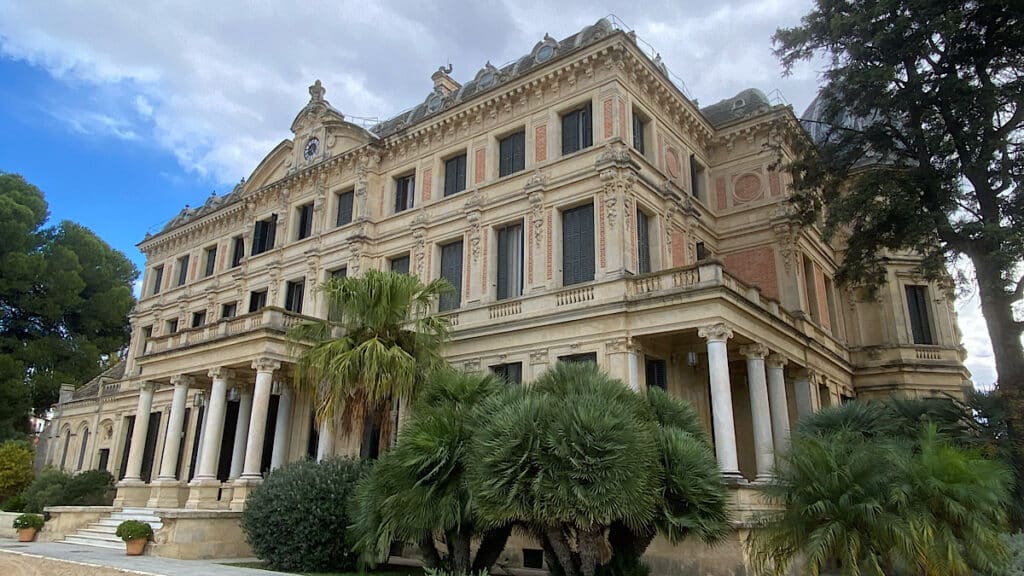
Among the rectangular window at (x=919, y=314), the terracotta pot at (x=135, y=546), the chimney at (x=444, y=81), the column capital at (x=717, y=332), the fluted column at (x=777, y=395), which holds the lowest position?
the terracotta pot at (x=135, y=546)

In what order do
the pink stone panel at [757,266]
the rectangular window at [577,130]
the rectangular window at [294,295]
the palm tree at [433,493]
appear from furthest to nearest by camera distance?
the rectangular window at [294,295] < the pink stone panel at [757,266] < the rectangular window at [577,130] < the palm tree at [433,493]

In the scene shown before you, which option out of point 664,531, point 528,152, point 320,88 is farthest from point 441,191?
point 664,531

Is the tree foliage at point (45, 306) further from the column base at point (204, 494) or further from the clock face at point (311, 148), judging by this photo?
the column base at point (204, 494)

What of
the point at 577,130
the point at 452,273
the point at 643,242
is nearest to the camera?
the point at 643,242

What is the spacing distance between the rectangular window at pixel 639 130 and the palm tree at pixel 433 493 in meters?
10.6

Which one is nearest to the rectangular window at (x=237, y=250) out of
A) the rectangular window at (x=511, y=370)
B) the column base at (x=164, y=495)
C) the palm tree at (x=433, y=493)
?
the column base at (x=164, y=495)

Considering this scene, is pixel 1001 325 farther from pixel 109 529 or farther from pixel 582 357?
pixel 109 529

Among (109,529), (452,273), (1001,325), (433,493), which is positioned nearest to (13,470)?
(109,529)

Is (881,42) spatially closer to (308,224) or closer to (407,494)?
(407,494)

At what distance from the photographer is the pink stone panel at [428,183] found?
945 inches

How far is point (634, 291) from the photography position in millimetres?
17469

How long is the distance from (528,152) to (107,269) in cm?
3440

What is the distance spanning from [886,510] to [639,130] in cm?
1431

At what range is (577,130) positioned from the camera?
20859 mm
